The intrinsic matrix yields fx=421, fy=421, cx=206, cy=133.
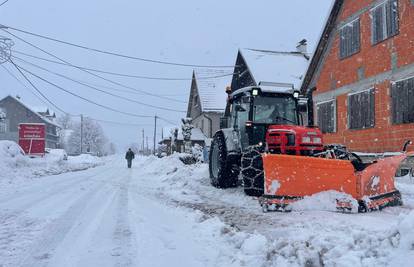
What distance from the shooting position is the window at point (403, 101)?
39.6ft

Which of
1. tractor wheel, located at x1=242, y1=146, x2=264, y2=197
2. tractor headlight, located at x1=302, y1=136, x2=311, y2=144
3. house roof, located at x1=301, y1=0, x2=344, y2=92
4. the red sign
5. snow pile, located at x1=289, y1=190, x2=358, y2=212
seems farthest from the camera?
the red sign

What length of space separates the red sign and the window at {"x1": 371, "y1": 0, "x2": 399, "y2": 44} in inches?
827

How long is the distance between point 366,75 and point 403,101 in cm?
217

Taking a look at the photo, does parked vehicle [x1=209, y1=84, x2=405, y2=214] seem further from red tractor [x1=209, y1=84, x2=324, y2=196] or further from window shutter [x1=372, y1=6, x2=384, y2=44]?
window shutter [x1=372, y1=6, x2=384, y2=44]

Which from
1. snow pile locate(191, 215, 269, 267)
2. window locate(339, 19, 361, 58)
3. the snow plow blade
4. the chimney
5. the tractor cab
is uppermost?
the chimney

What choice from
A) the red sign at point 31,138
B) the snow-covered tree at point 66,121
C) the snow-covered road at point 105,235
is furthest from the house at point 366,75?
the snow-covered tree at point 66,121

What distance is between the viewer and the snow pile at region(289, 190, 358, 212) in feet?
21.5

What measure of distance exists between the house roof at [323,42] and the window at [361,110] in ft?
9.29

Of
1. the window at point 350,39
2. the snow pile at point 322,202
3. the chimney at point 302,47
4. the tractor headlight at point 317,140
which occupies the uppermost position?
the chimney at point 302,47

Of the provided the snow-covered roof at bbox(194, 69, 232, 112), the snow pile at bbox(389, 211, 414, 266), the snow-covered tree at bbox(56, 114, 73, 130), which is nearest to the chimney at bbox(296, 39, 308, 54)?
the snow-covered roof at bbox(194, 69, 232, 112)

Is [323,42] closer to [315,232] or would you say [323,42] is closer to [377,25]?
[377,25]

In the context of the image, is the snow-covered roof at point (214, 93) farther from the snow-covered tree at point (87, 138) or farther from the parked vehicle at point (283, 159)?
the snow-covered tree at point (87, 138)

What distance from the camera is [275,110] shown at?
9.25 metres

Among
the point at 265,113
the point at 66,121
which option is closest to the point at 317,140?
the point at 265,113
